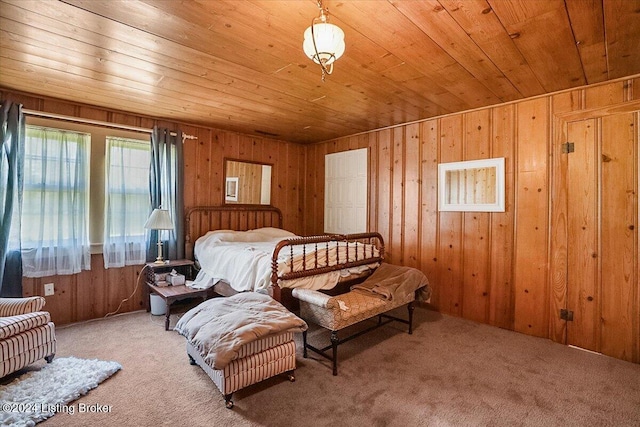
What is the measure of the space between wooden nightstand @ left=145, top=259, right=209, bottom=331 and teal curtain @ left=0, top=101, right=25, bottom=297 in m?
1.20

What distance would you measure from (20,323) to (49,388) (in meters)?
0.52

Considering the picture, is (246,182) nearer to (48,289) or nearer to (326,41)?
(48,289)

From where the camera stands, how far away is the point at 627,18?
1.89 metres

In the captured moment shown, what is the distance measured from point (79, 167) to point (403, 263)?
4.13m

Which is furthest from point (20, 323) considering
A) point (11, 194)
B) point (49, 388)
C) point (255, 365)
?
point (255, 365)

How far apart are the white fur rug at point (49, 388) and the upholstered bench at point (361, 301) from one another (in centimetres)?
161

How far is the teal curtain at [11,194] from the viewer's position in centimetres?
306

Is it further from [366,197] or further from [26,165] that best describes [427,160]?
[26,165]

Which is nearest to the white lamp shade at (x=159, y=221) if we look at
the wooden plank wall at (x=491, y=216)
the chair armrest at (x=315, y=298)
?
the chair armrest at (x=315, y=298)

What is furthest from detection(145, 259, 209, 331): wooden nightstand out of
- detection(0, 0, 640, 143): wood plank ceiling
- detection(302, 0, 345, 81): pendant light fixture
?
detection(302, 0, 345, 81): pendant light fixture

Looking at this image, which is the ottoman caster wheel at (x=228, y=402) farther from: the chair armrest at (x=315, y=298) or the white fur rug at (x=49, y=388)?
the white fur rug at (x=49, y=388)

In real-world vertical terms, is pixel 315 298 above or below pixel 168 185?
below

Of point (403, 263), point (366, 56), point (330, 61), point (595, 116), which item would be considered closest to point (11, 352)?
point (330, 61)

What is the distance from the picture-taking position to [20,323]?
229cm
